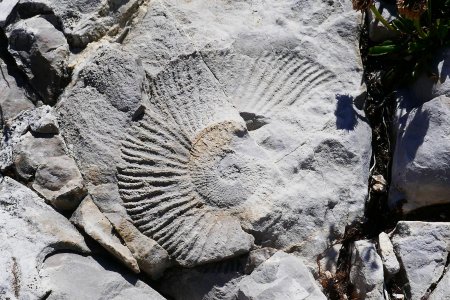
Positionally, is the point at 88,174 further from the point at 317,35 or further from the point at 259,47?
the point at 317,35

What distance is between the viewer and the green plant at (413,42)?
334 centimetres

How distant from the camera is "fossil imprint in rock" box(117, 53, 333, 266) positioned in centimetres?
297

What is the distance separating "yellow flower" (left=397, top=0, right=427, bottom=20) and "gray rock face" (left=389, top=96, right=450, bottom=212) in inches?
16.9


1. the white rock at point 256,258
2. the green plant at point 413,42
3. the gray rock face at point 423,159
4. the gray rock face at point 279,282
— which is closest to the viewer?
the gray rock face at point 279,282

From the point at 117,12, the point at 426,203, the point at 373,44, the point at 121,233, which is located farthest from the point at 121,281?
the point at 373,44

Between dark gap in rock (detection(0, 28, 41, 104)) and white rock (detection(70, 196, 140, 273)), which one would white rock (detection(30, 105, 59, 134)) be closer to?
dark gap in rock (detection(0, 28, 41, 104))

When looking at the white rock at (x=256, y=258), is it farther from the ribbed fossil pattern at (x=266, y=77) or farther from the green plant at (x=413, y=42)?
the green plant at (x=413, y=42)

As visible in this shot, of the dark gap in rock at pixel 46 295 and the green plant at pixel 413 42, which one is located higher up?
the green plant at pixel 413 42

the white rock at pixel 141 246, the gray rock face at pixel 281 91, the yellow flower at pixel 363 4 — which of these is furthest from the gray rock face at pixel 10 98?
the yellow flower at pixel 363 4

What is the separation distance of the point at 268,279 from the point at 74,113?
1.13m

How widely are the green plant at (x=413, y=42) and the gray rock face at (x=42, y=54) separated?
150 cm

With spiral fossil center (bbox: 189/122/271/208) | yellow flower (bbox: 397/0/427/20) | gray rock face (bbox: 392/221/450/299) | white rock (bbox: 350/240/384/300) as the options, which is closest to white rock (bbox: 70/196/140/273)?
spiral fossil center (bbox: 189/122/271/208)

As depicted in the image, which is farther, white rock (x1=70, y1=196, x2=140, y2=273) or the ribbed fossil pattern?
the ribbed fossil pattern

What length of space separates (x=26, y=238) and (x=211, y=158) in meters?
0.86
